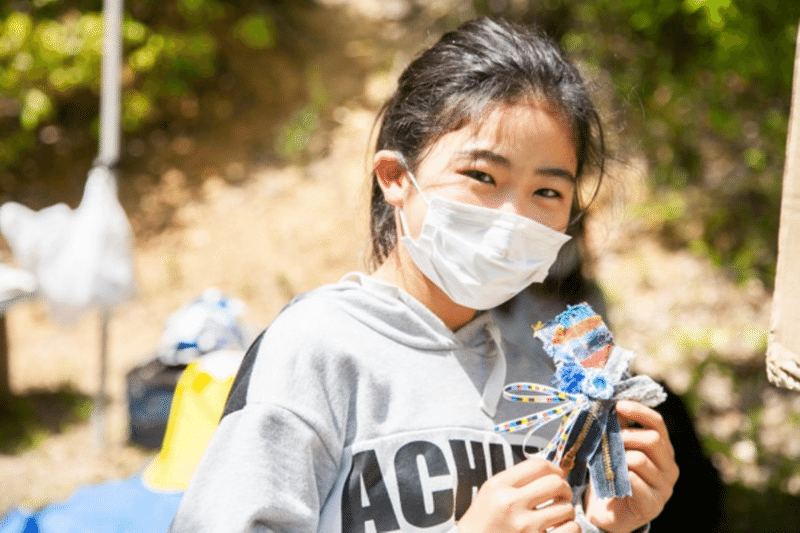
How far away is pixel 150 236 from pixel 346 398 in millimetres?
5764

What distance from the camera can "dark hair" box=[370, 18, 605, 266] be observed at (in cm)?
157

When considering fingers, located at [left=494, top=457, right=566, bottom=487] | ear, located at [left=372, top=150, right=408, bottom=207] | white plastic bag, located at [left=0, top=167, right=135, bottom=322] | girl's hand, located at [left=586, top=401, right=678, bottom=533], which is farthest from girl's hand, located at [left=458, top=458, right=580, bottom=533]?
white plastic bag, located at [left=0, top=167, right=135, bottom=322]

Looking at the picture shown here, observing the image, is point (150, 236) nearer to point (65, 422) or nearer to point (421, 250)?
point (65, 422)

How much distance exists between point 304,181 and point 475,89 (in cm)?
563

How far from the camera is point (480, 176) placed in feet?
5.01

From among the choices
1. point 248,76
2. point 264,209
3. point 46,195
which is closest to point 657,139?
point 264,209

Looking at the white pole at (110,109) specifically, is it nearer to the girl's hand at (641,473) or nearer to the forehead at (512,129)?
the forehead at (512,129)

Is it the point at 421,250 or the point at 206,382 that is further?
the point at 206,382

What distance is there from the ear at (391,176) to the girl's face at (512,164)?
2.9 inches

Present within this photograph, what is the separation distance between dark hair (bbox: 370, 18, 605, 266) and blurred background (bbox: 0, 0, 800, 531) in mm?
1517

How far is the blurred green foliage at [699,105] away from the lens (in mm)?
3342

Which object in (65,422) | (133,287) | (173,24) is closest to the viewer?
(133,287)

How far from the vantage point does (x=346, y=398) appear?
1432 mm

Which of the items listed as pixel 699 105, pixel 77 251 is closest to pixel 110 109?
pixel 77 251
